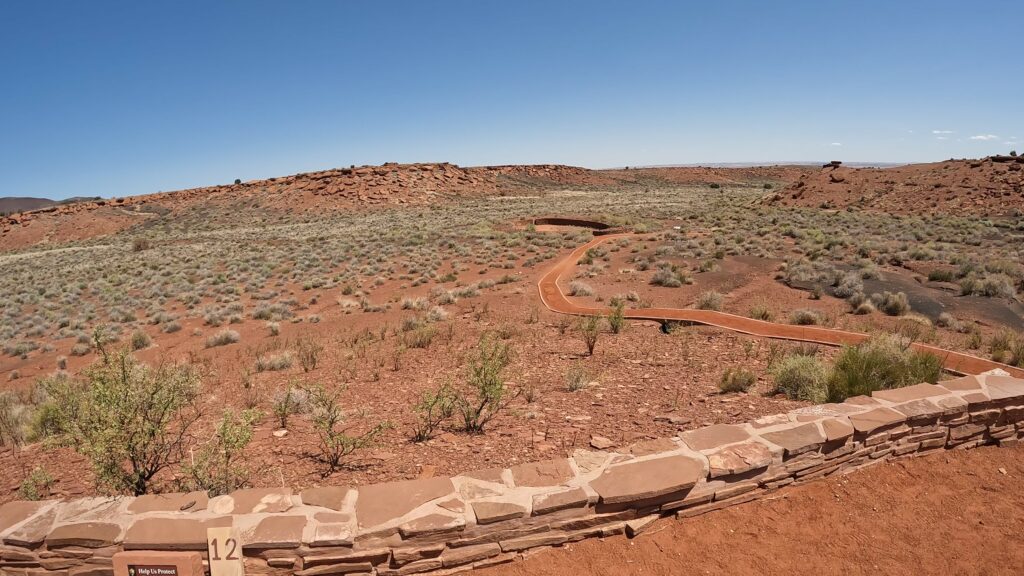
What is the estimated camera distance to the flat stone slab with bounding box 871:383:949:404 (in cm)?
500

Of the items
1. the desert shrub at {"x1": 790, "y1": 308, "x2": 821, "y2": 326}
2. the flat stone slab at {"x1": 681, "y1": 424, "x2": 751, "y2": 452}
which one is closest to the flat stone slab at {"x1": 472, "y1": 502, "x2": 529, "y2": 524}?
the flat stone slab at {"x1": 681, "y1": 424, "x2": 751, "y2": 452}

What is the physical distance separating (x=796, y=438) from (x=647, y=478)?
1.58 metres

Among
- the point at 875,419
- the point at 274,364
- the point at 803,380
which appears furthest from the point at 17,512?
the point at 803,380

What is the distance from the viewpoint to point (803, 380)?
243 inches

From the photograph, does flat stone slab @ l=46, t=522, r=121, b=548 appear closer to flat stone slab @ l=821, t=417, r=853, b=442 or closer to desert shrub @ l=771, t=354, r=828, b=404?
flat stone slab @ l=821, t=417, r=853, b=442

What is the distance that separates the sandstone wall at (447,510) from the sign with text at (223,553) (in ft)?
0.23

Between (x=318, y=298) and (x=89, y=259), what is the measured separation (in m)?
23.7

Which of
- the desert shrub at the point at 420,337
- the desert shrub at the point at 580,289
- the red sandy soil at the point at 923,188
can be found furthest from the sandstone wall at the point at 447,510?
the red sandy soil at the point at 923,188

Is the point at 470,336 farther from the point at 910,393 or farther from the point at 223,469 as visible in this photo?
the point at 910,393

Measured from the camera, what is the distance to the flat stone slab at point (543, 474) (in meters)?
3.76

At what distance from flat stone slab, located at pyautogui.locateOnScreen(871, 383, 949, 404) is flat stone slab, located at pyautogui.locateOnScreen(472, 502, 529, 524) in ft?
13.7

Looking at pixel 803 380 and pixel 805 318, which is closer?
pixel 803 380

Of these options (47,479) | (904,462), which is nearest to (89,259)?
(47,479)

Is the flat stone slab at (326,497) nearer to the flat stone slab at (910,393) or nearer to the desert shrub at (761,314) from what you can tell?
the flat stone slab at (910,393)
